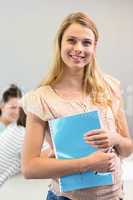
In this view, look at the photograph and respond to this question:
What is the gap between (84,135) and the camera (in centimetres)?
93

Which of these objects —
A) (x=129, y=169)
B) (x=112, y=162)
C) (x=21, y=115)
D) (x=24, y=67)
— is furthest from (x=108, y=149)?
(x=24, y=67)

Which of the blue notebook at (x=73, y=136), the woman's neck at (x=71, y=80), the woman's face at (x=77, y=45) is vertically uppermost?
the woman's face at (x=77, y=45)

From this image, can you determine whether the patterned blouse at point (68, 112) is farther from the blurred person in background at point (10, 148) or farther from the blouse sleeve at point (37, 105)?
the blurred person in background at point (10, 148)

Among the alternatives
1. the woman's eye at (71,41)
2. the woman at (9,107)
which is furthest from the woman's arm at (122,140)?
the woman at (9,107)

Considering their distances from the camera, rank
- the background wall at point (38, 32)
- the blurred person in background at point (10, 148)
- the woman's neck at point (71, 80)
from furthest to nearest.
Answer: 1. the background wall at point (38, 32)
2. the blurred person in background at point (10, 148)
3. the woman's neck at point (71, 80)

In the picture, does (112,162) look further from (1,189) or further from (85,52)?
(1,189)

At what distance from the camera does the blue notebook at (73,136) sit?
928 mm

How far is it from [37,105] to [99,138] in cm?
20

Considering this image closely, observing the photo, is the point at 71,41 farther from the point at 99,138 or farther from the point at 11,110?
the point at 11,110

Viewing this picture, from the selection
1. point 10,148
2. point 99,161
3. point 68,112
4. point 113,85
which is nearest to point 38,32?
point 10,148

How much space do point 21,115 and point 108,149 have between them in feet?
3.27

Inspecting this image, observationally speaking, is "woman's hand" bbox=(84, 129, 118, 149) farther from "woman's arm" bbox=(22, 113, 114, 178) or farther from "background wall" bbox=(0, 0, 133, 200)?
"background wall" bbox=(0, 0, 133, 200)

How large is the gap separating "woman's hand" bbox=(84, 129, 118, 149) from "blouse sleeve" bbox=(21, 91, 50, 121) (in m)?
0.13

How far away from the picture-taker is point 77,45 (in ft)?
3.16
